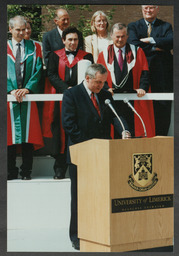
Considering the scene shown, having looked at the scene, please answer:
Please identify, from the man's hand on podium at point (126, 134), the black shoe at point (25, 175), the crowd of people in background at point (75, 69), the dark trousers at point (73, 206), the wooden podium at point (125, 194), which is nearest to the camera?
the wooden podium at point (125, 194)

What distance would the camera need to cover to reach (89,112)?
4812 mm

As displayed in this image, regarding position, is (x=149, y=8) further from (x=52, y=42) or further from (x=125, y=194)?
Result: (x=125, y=194)

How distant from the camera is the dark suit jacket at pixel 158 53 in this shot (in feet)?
17.1

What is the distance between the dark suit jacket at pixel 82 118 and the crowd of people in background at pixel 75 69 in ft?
0.83

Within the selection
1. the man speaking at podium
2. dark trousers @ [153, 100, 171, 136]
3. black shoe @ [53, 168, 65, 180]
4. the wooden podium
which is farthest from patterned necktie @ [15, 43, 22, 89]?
dark trousers @ [153, 100, 171, 136]

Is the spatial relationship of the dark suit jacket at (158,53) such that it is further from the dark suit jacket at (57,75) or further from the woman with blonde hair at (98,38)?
the dark suit jacket at (57,75)

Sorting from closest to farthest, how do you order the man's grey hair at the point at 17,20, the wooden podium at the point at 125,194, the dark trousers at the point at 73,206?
the wooden podium at the point at 125,194 < the dark trousers at the point at 73,206 < the man's grey hair at the point at 17,20

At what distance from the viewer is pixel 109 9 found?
16.1 ft

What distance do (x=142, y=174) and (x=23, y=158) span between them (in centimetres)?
140

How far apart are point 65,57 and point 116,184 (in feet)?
5.21

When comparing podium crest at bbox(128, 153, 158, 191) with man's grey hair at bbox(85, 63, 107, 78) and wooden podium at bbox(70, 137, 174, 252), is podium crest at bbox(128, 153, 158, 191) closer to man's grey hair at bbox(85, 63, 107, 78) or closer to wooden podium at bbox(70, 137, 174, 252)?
wooden podium at bbox(70, 137, 174, 252)

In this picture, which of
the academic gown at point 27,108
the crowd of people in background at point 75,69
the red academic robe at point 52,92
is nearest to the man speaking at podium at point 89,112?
the crowd of people in background at point 75,69

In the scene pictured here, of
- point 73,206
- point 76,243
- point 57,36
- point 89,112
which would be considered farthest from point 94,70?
point 76,243

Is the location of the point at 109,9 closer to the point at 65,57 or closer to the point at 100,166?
the point at 65,57
